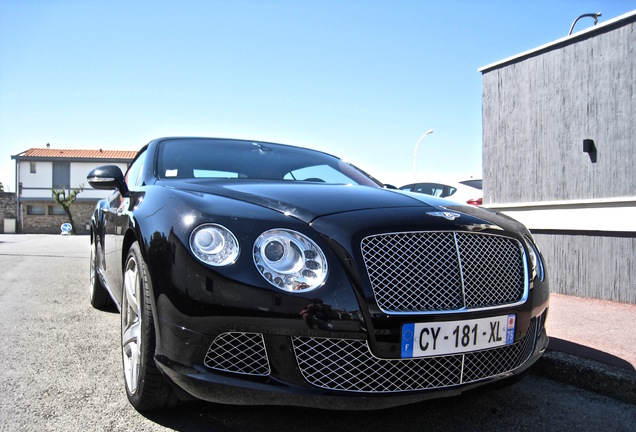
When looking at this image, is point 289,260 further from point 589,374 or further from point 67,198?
point 67,198

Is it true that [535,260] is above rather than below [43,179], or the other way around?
below

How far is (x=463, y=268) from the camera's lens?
2.00 m

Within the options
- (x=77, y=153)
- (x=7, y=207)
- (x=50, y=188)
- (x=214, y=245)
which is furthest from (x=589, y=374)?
(x=77, y=153)

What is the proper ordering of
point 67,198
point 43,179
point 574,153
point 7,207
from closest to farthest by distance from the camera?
point 574,153 < point 67,198 < point 7,207 < point 43,179

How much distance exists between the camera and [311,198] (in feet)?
7.30

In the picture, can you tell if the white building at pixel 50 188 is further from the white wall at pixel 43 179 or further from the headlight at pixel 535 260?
the headlight at pixel 535 260

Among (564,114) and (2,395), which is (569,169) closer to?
(564,114)

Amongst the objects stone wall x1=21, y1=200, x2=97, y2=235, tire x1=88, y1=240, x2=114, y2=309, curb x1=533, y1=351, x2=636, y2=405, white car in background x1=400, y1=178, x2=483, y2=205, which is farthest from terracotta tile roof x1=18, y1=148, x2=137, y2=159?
curb x1=533, y1=351, x2=636, y2=405

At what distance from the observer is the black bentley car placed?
5.73 feet

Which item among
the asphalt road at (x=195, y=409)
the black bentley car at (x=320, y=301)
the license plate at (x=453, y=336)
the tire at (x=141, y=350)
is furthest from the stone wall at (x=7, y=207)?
the license plate at (x=453, y=336)

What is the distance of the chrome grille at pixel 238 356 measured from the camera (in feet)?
5.75

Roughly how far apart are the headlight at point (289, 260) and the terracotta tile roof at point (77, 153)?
3936cm

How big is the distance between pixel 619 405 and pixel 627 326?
1510 millimetres

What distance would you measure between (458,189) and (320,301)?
723 centimetres
